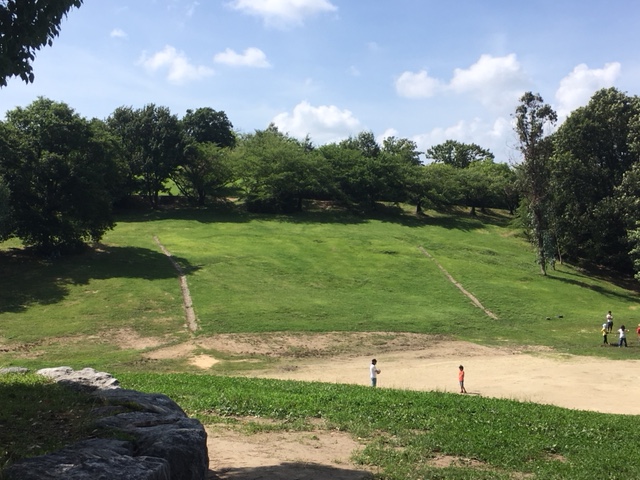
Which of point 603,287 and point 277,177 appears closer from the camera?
point 603,287

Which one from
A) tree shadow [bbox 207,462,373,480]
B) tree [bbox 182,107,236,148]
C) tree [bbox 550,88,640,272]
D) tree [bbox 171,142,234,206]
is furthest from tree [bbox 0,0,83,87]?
tree [bbox 182,107,236,148]

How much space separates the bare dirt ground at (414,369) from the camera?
11.5m

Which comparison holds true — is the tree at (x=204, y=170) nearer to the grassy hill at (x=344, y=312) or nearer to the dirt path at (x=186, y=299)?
the grassy hill at (x=344, y=312)

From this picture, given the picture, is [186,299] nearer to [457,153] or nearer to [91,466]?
[91,466]

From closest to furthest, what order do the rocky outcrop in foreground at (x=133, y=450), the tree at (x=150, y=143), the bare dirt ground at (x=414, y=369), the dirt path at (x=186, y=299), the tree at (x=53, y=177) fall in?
the rocky outcrop in foreground at (x=133, y=450)
the bare dirt ground at (x=414, y=369)
the dirt path at (x=186, y=299)
the tree at (x=53, y=177)
the tree at (x=150, y=143)

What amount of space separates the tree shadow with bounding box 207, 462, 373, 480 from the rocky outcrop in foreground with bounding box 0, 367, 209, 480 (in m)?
1.16

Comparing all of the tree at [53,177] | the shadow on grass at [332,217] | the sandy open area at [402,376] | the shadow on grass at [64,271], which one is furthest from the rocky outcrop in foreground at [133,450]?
the shadow on grass at [332,217]

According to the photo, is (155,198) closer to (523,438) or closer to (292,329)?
(292,329)

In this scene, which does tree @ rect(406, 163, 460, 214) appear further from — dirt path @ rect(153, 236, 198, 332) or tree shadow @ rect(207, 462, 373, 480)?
tree shadow @ rect(207, 462, 373, 480)

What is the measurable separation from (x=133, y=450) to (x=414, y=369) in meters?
21.4

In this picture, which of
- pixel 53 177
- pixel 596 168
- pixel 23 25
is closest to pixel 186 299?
pixel 53 177

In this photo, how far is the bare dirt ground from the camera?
11.5m

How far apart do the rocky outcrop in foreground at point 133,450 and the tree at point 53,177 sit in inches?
1478

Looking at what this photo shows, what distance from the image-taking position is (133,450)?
6.95 meters
